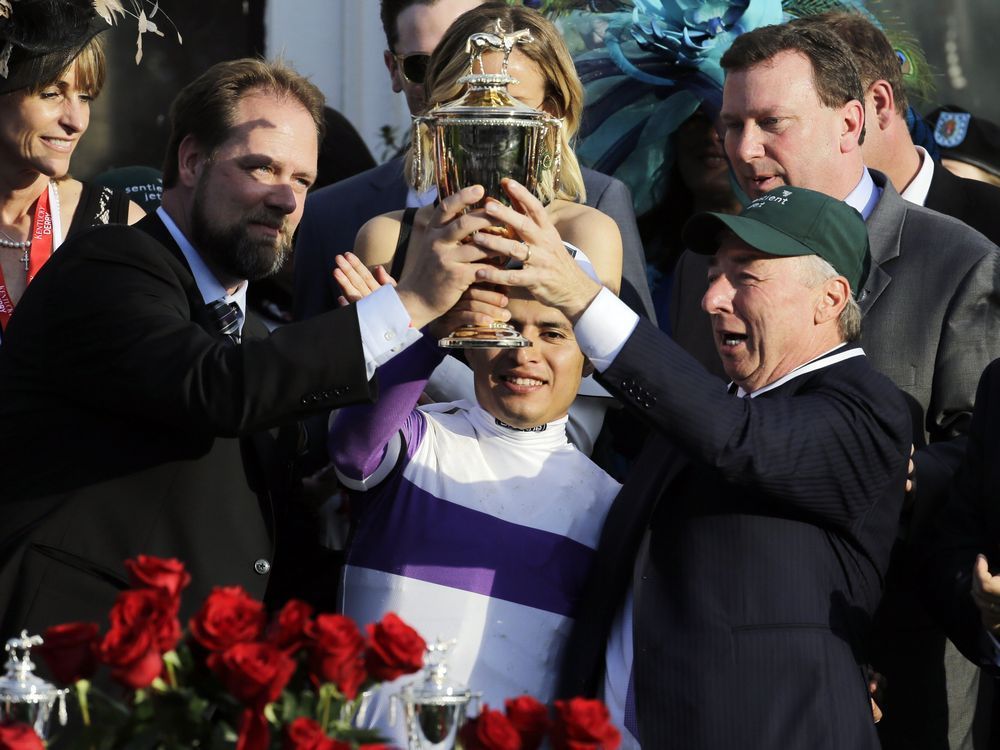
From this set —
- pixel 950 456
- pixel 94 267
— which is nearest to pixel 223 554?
pixel 94 267

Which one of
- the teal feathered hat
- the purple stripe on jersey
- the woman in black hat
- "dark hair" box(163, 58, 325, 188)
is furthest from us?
the teal feathered hat

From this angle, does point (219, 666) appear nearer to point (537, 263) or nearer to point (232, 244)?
point (537, 263)

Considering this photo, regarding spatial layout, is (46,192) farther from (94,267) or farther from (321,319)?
(321,319)

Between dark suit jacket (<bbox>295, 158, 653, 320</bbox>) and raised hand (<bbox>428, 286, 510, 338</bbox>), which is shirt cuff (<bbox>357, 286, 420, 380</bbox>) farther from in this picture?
dark suit jacket (<bbox>295, 158, 653, 320</bbox>)

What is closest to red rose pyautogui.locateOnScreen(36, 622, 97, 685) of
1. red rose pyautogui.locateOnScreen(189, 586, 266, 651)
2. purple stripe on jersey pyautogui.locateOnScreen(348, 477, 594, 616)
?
red rose pyautogui.locateOnScreen(189, 586, 266, 651)

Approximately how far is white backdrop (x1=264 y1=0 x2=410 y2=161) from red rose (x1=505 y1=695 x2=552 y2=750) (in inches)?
204

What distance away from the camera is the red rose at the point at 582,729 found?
1.87m

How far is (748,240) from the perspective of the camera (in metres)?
3.15

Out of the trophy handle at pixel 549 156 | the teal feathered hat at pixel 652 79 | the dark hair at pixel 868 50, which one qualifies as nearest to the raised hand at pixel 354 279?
the trophy handle at pixel 549 156

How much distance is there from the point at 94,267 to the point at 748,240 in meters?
1.31

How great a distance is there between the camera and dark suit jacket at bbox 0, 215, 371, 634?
291 centimetres

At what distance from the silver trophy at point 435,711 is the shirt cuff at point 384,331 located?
1.02 metres

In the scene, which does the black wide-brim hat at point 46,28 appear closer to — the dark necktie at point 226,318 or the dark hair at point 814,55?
the dark necktie at point 226,318

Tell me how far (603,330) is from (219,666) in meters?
1.24
